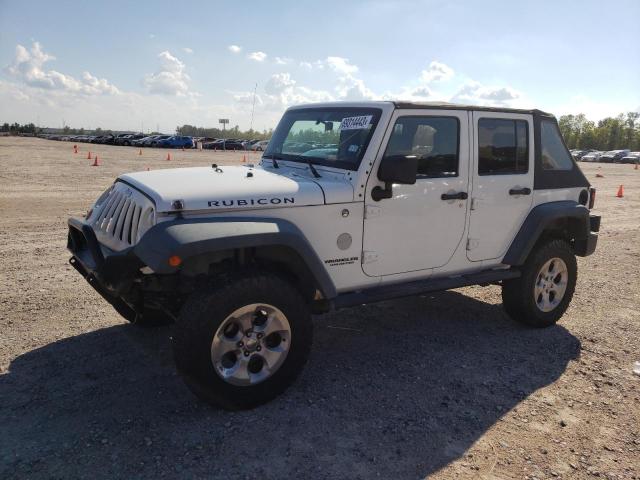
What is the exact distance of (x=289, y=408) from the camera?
135 inches

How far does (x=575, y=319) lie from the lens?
533 cm

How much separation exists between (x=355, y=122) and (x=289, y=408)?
2159 mm

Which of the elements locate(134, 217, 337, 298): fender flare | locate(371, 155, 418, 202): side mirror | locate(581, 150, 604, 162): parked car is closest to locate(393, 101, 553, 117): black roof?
locate(371, 155, 418, 202): side mirror

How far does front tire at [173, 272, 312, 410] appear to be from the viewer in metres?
3.03

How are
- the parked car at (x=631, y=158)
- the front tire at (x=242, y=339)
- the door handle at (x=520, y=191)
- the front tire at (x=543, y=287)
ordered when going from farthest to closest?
1. the parked car at (x=631, y=158)
2. the front tire at (x=543, y=287)
3. the door handle at (x=520, y=191)
4. the front tire at (x=242, y=339)

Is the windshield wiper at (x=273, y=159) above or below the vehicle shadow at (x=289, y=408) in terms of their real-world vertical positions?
above

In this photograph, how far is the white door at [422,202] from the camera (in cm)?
380

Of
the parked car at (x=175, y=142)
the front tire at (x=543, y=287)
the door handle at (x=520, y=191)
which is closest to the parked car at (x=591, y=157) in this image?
the parked car at (x=175, y=142)

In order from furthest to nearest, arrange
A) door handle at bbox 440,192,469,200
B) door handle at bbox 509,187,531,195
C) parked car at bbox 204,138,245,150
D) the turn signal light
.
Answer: parked car at bbox 204,138,245,150
door handle at bbox 509,187,531,195
door handle at bbox 440,192,469,200
the turn signal light

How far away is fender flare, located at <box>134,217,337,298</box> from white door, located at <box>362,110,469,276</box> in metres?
0.66

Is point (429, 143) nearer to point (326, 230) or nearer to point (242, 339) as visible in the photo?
point (326, 230)

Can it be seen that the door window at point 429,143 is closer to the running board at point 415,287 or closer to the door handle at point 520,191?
the door handle at point 520,191

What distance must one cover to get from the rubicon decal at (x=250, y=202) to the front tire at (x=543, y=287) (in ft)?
8.51

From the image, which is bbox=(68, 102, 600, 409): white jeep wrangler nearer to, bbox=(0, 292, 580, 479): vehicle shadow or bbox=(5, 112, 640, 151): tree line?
bbox=(0, 292, 580, 479): vehicle shadow
